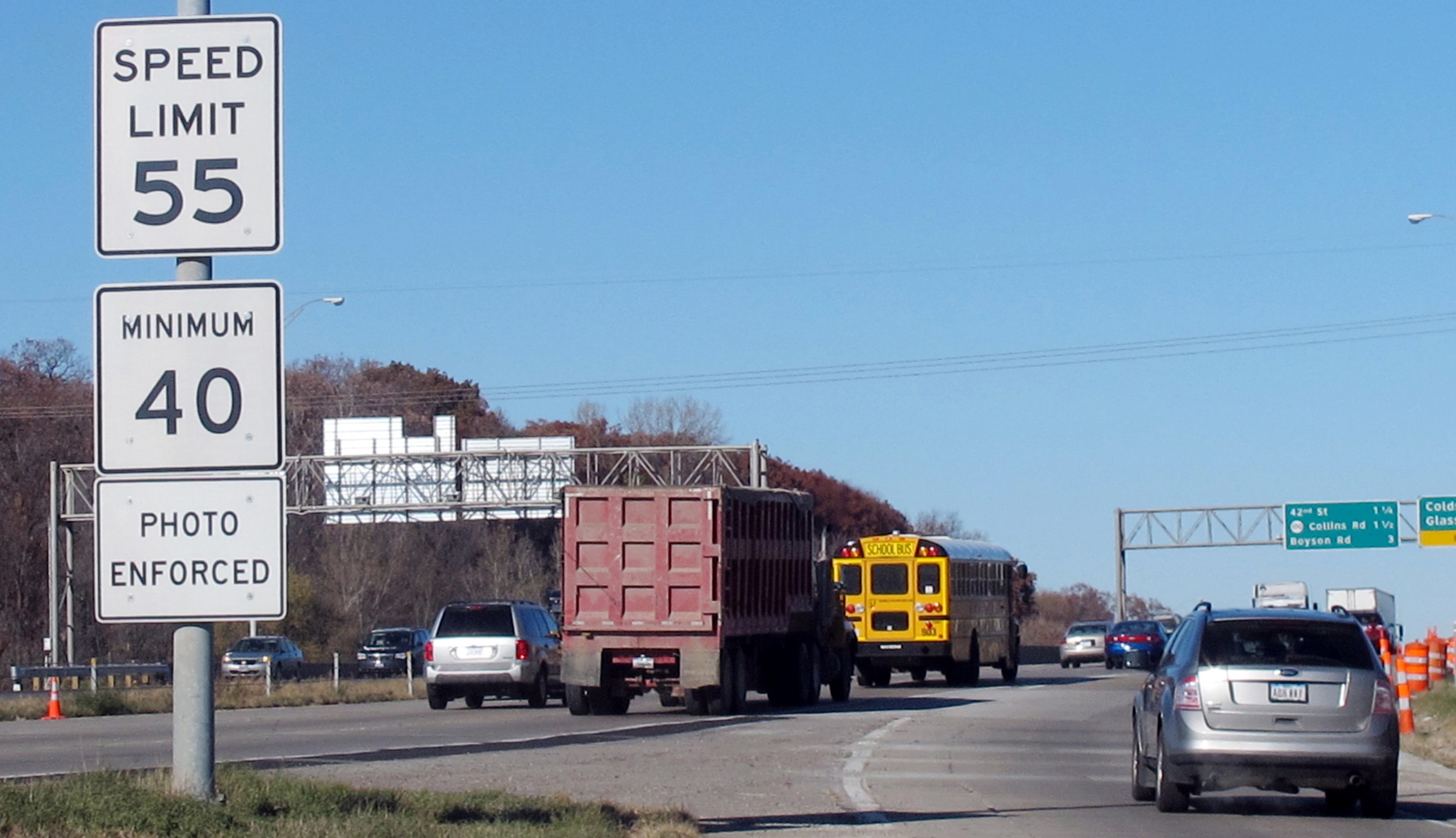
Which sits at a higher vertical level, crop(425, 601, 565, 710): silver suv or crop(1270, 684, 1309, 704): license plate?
crop(1270, 684, 1309, 704): license plate

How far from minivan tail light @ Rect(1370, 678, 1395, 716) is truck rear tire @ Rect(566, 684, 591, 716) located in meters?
15.3

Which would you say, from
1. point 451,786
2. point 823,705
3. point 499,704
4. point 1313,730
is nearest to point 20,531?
point 499,704

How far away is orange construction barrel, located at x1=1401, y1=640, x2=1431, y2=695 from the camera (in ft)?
89.3

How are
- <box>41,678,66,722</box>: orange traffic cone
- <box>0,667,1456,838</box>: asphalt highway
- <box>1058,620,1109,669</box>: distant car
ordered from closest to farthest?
1. <box>0,667,1456,838</box>: asphalt highway
2. <box>41,678,66,722</box>: orange traffic cone
3. <box>1058,620,1109,669</box>: distant car

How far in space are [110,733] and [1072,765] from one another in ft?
42.0

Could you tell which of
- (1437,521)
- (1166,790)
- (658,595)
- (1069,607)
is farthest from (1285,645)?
(1069,607)

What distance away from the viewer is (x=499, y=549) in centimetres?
7781

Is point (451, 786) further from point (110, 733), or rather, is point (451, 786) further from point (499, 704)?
point (499, 704)

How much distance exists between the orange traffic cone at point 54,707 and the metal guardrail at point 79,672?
163 inches

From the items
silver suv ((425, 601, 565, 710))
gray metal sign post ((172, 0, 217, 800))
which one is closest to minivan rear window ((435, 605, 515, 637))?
silver suv ((425, 601, 565, 710))

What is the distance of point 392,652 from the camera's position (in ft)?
177

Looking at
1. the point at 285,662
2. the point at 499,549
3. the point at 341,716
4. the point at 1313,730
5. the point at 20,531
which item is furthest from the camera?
the point at 499,549

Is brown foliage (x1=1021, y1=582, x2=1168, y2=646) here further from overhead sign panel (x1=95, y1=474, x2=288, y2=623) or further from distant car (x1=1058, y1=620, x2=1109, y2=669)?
overhead sign panel (x1=95, y1=474, x2=288, y2=623)

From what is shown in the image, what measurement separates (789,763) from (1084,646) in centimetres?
4262
